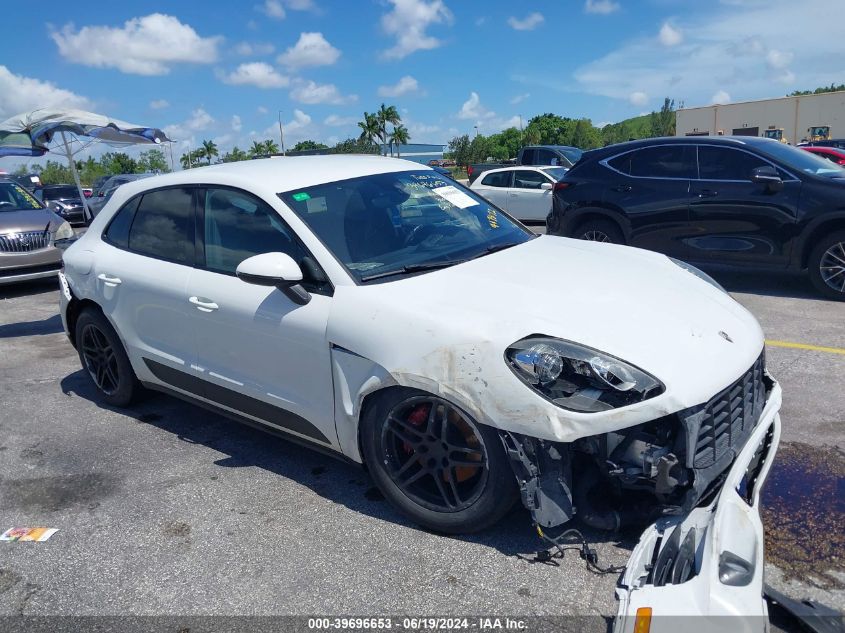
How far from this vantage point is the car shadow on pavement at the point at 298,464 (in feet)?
10.1

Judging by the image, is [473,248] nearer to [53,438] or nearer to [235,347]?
[235,347]

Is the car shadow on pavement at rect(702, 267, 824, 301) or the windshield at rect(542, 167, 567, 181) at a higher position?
the windshield at rect(542, 167, 567, 181)

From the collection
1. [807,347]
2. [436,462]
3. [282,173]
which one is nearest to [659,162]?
[807,347]

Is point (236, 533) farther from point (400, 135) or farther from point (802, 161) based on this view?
point (400, 135)

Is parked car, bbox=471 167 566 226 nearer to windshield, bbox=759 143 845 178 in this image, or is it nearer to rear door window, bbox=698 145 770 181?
rear door window, bbox=698 145 770 181

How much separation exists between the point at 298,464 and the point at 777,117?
60.9m

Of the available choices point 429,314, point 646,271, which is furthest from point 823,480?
point 429,314

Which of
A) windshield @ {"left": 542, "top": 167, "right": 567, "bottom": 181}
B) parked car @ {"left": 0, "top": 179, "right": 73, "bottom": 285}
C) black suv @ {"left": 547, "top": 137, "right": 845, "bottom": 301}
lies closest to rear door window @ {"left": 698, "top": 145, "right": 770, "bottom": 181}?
black suv @ {"left": 547, "top": 137, "right": 845, "bottom": 301}

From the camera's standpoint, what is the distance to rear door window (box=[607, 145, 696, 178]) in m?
7.79

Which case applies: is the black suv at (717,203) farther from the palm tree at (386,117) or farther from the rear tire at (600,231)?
the palm tree at (386,117)

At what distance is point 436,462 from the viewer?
3.03m

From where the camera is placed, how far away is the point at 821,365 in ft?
Answer: 16.5

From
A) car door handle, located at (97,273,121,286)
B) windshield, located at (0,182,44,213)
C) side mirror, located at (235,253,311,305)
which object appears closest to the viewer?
side mirror, located at (235,253,311,305)

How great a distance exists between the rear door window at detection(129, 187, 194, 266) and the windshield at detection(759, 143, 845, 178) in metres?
5.93
